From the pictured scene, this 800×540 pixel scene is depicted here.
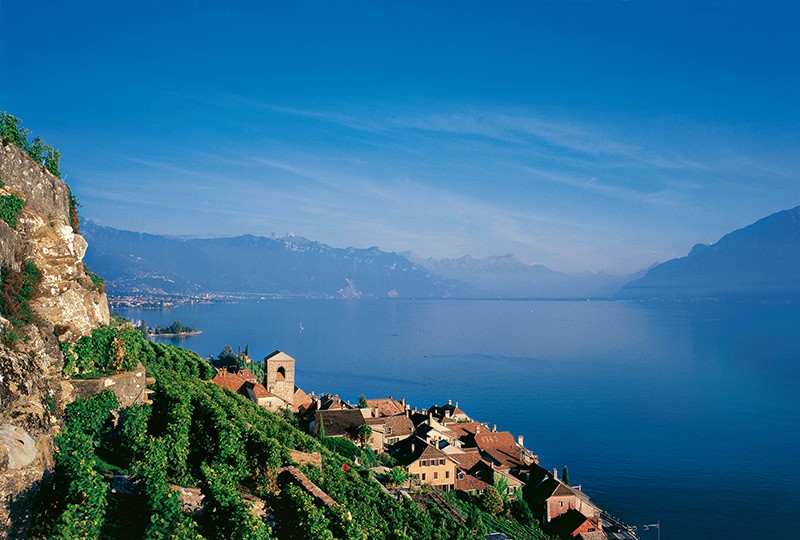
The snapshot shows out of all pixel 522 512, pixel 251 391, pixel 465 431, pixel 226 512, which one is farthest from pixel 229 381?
pixel 226 512

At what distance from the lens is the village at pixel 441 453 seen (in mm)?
38000

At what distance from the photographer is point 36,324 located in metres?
20.0

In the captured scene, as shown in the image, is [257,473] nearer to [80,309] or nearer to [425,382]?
[80,309]

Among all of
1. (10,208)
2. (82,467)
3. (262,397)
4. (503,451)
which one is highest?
(10,208)

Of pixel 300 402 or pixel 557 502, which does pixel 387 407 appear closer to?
pixel 300 402

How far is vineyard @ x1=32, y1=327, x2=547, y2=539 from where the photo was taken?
15070 mm

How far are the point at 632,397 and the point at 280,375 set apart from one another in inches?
2235

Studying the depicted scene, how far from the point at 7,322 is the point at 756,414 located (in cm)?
8161

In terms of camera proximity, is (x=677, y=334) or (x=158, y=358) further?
(x=677, y=334)

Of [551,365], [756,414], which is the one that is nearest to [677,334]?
[551,365]

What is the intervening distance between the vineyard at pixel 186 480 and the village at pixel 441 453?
7.17 metres

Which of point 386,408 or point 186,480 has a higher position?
point 186,480

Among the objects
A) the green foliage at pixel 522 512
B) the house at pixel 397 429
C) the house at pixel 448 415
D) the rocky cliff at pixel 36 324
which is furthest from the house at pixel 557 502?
the rocky cliff at pixel 36 324

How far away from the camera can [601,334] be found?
6703 inches
